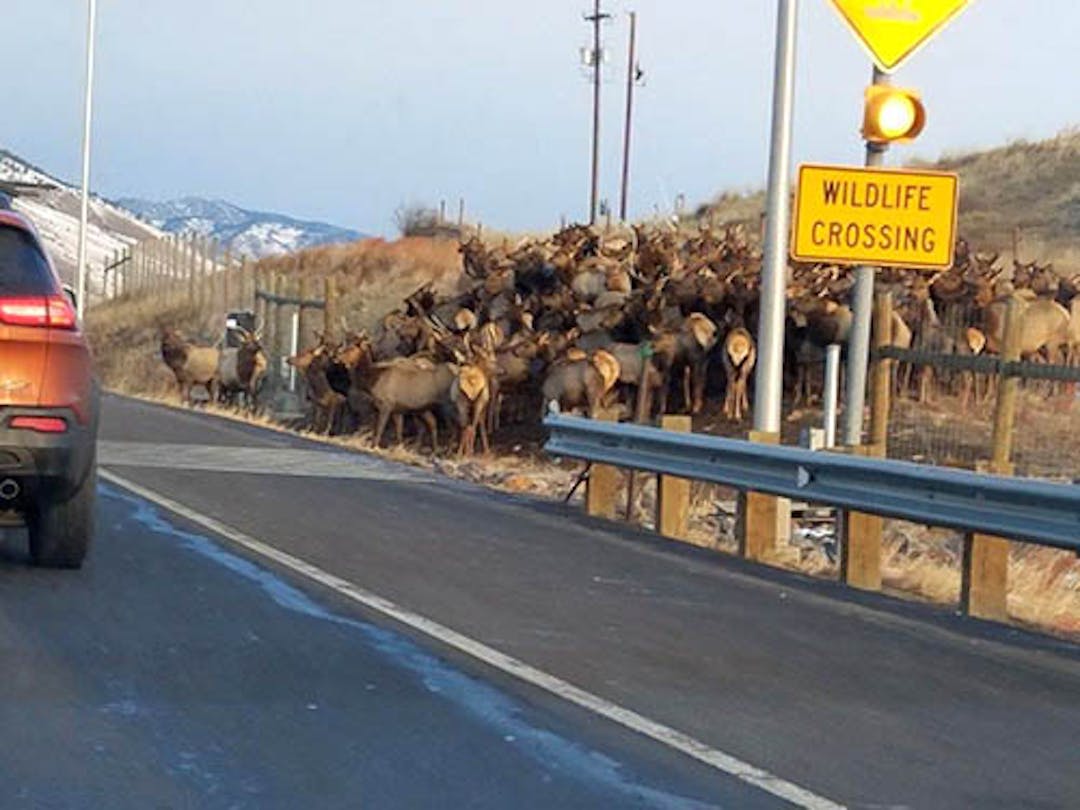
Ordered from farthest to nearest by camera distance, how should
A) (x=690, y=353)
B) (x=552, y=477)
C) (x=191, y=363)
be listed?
(x=191, y=363) → (x=690, y=353) → (x=552, y=477)

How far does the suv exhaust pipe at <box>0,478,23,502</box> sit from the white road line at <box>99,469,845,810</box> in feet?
5.85

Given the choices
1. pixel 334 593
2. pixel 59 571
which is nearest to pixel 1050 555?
pixel 334 593

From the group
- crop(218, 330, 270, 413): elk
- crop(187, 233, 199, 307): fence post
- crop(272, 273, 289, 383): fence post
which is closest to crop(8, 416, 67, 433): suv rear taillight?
crop(218, 330, 270, 413): elk

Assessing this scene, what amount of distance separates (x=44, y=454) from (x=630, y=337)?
20.7 meters

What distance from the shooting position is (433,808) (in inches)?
263

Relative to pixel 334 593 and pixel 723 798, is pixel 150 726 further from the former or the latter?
pixel 334 593

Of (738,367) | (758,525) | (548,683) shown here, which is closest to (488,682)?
(548,683)

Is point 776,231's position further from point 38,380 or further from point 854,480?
point 38,380

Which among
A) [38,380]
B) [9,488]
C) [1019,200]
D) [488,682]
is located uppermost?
[1019,200]

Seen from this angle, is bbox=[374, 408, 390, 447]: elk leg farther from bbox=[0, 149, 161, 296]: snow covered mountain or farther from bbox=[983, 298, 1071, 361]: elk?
bbox=[0, 149, 161, 296]: snow covered mountain

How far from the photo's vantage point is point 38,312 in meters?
10.4

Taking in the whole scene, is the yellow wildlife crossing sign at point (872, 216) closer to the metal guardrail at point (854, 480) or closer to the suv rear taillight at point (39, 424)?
the metal guardrail at point (854, 480)

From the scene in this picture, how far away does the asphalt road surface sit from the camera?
7.12 metres

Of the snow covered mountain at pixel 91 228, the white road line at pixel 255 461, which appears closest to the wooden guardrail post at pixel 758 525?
the white road line at pixel 255 461
